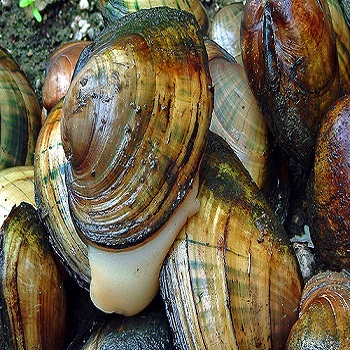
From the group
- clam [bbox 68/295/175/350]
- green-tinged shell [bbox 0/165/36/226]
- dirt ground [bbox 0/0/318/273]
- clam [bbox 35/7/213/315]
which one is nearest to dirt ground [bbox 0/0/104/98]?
dirt ground [bbox 0/0/318/273]

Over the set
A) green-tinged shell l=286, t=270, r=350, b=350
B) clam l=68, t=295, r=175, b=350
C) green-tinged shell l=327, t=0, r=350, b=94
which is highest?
green-tinged shell l=327, t=0, r=350, b=94

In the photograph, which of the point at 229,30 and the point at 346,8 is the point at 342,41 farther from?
the point at 229,30

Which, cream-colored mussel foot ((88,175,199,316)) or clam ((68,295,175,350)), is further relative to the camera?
clam ((68,295,175,350))

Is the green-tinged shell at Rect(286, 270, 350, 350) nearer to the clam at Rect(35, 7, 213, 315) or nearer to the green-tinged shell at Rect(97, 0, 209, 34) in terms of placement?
the clam at Rect(35, 7, 213, 315)

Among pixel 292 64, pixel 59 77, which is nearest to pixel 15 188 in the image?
pixel 59 77

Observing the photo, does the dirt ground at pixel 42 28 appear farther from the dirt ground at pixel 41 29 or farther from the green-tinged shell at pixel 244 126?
the green-tinged shell at pixel 244 126

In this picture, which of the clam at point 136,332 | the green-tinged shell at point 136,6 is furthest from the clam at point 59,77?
the clam at point 136,332

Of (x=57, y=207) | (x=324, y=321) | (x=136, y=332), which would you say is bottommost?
(x=136, y=332)
